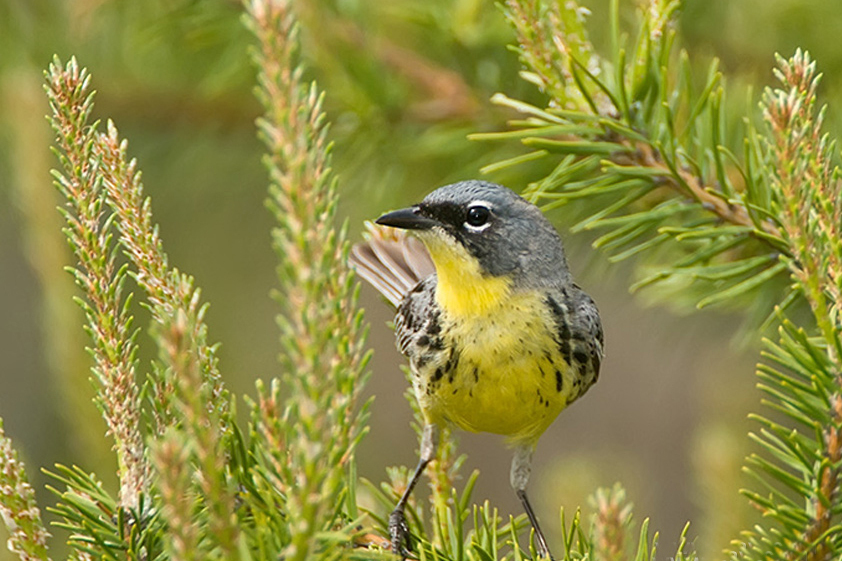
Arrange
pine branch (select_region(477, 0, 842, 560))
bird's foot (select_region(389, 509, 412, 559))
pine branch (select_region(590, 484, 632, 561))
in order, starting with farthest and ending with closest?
bird's foot (select_region(389, 509, 412, 559)) → pine branch (select_region(477, 0, 842, 560)) → pine branch (select_region(590, 484, 632, 561))

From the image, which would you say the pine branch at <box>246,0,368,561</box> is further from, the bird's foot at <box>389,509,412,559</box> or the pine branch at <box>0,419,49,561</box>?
the bird's foot at <box>389,509,412,559</box>

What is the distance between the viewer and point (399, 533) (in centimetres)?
196

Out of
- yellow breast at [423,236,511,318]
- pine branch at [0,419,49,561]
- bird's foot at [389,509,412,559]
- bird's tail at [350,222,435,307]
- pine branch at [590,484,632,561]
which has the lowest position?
bird's foot at [389,509,412,559]

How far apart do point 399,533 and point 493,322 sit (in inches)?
30.0

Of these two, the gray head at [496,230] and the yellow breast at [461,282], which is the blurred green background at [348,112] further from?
the yellow breast at [461,282]

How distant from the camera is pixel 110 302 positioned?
1.38 m

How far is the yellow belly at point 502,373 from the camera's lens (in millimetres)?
2529

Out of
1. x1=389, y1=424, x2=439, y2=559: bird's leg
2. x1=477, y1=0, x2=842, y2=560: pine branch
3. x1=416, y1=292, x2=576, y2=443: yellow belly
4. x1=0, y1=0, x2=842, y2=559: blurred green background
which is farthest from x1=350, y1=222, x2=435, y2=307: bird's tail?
x1=477, y1=0, x2=842, y2=560: pine branch

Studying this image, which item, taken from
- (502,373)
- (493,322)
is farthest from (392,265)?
(502,373)

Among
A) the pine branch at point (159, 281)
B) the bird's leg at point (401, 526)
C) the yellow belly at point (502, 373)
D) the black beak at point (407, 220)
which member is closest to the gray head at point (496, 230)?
the black beak at point (407, 220)

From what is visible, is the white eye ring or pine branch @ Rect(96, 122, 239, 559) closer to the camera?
pine branch @ Rect(96, 122, 239, 559)

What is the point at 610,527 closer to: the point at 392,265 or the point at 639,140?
the point at 639,140

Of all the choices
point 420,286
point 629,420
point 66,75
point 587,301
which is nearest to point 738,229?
point 587,301

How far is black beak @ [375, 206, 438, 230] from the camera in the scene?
2400 mm
